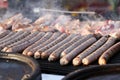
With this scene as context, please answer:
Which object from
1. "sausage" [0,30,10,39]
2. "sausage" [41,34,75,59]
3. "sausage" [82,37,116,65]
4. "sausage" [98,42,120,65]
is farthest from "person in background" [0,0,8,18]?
"sausage" [98,42,120,65]

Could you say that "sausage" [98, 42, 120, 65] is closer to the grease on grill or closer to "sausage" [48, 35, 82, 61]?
"sausage" [48, 35, 82, 61]

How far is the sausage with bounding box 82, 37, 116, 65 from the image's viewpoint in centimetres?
455

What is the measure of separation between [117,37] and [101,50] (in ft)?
2.53

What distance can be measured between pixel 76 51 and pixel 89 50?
205 mm

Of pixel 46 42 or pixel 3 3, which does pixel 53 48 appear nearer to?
pixel 46 42

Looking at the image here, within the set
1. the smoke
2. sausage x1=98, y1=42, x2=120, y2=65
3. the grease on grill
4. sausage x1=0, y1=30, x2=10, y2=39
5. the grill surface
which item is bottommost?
the grill surface

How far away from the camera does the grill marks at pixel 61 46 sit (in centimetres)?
470

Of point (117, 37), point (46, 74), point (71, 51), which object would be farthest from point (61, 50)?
point (117, 37)

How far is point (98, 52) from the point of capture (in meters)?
4.82

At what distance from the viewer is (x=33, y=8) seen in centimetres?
905

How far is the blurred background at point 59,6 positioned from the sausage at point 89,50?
3.03 m

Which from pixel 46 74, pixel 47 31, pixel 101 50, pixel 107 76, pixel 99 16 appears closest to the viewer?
pixel 107 76

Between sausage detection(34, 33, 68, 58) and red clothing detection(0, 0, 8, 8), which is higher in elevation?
red clothing detection(0, 0, 8, 8)

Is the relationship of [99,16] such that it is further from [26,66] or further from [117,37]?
[26,66]
